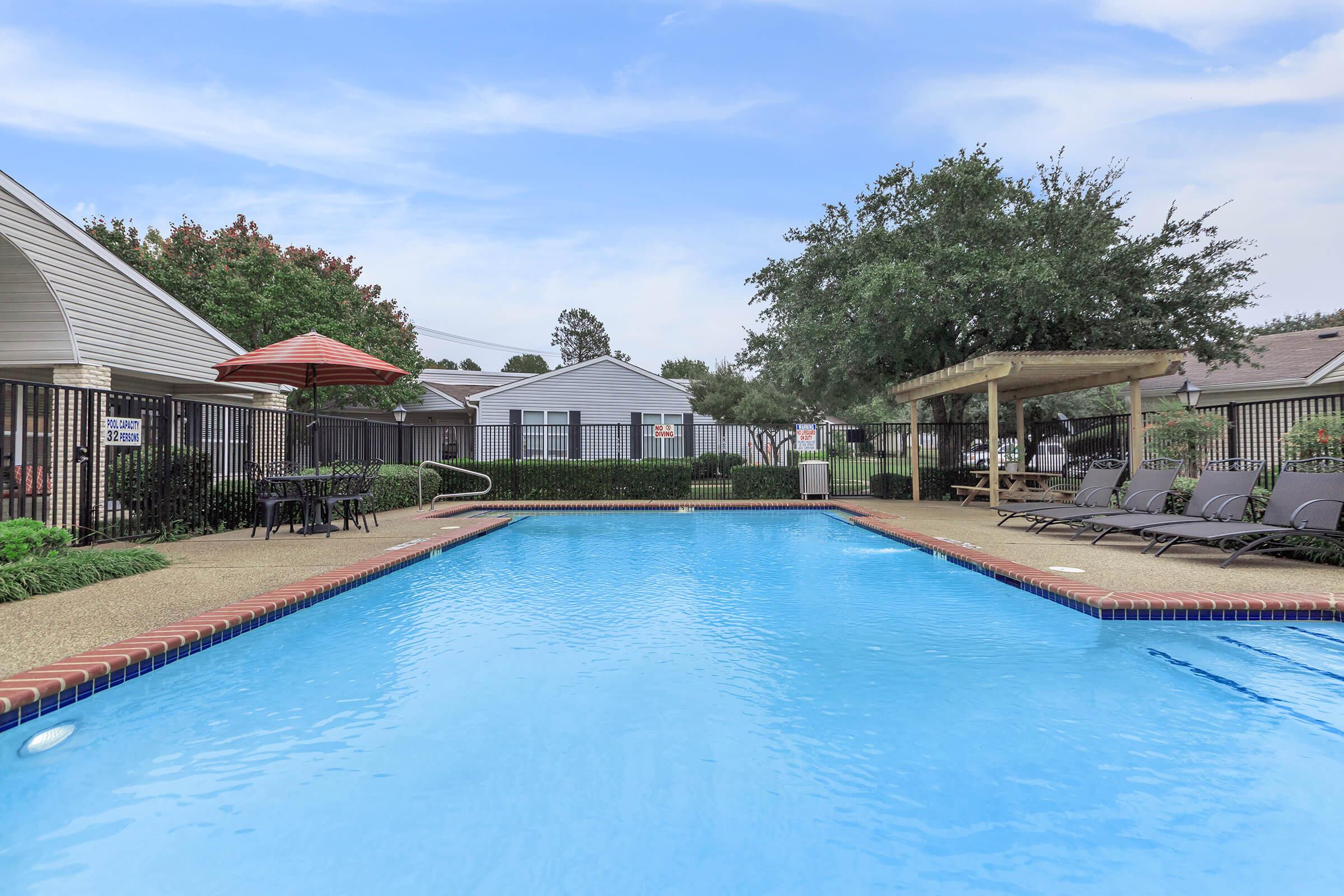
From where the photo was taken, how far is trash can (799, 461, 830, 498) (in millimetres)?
14773

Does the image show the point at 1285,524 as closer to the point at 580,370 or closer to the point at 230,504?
the point at 230,504

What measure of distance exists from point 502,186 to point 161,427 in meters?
11.7

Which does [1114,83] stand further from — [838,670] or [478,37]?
[838,670]

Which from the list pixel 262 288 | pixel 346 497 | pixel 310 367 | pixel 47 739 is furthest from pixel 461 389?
pixel 47 739

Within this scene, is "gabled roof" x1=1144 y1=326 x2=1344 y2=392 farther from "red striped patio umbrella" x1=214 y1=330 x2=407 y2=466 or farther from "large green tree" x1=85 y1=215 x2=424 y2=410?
"large green tree" x1=85 y1=215 x2=424 y2=410

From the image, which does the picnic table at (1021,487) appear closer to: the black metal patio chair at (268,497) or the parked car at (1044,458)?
the parked car at (1044,458)

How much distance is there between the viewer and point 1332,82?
38.9 ft

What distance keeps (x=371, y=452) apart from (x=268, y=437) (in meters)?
3.89

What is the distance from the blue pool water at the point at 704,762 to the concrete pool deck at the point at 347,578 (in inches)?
14.5

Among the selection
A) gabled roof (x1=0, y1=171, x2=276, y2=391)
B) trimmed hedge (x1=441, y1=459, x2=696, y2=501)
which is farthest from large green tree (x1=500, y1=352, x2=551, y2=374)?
gabled roof (x1=0, y1=171, x2=276, y2=391)

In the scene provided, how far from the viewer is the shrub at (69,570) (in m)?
4.77

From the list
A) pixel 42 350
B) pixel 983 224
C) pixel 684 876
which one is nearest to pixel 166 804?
pixel 684 876

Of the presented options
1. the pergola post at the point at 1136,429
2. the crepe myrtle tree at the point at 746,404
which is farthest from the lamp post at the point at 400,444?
the pergola post at the point at 1136,429

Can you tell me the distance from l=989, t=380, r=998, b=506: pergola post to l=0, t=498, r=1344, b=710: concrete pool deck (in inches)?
93.1
